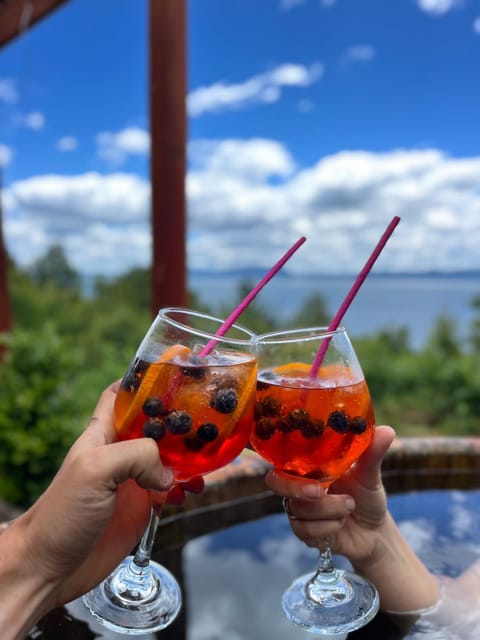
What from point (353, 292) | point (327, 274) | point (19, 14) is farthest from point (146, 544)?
point (327, 274)

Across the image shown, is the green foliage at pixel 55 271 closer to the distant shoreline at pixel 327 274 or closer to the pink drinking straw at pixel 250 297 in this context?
the distant shoreline at pixel 327 274

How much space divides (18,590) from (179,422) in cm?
39

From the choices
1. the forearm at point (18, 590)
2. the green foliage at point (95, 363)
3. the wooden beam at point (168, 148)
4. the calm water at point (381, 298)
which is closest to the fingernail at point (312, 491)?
the forearm at point (18, 590)

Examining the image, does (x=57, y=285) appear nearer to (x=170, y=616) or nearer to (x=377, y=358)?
(x=377, y=358)

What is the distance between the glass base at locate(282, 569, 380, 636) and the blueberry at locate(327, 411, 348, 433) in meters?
0.37

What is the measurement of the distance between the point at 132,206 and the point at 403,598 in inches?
358

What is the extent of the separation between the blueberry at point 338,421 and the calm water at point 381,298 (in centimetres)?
543

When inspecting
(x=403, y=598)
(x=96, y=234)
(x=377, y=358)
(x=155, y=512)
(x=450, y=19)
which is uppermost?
(x=450, y=19)

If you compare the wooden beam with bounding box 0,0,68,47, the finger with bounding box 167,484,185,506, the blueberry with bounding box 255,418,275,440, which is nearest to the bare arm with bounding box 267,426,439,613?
the blueberry with bounding box 255,418,275,440

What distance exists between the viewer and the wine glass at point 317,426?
1.16 m

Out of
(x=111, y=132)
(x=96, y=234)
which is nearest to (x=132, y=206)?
(x=96, y=234)

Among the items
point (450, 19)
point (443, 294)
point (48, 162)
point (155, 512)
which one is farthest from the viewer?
point (48, 162)

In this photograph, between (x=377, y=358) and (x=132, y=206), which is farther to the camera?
(x=132, y=206)

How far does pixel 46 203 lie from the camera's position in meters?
9.80
